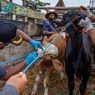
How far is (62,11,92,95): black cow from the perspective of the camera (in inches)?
190

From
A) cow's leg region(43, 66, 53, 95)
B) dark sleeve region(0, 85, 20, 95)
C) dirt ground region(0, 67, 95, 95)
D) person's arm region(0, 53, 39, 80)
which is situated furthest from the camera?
dirt ground region(0, 67, 95, 95)

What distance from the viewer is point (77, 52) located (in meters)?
5.05

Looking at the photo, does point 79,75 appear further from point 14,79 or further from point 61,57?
point 14,79

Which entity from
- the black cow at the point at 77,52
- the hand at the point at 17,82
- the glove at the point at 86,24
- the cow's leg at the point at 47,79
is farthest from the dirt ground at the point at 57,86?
the hand at the point at 17,82

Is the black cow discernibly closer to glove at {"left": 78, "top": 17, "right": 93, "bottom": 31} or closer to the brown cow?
glove at {"left": 78, "top": 17, "right": 93, "bottom": 31}

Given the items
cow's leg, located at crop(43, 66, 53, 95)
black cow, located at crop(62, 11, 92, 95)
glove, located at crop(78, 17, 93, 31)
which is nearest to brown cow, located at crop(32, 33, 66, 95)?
cow's leg, located at crop(43, 66, 53, 95)

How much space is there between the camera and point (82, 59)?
16.8 ft

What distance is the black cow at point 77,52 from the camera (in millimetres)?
4814

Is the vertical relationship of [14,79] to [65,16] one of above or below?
below

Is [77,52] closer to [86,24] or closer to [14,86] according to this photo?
[86,24]

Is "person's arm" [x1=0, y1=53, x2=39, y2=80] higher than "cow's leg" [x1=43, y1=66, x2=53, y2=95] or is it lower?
higher

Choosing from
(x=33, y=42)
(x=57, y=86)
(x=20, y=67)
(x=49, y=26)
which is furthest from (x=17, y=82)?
(x=49, y=26)

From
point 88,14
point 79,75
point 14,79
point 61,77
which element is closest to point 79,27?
point 88,14

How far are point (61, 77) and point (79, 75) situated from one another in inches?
61.1
